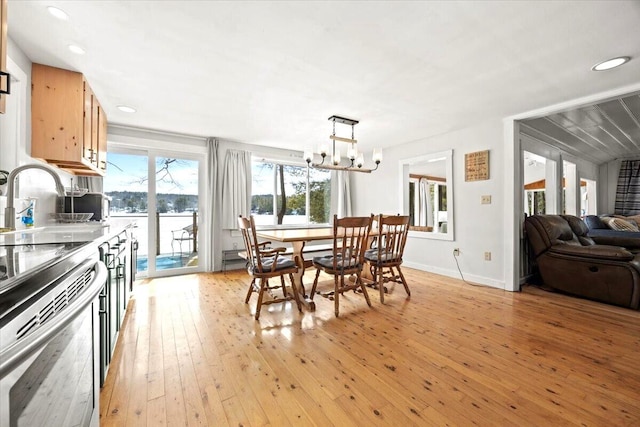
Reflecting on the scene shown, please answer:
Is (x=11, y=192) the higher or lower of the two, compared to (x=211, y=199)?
lower

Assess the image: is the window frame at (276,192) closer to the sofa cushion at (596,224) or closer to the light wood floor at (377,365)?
the light wood floor at (377,365)

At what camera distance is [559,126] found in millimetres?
3939

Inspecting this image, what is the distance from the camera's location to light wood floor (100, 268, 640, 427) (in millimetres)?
1375

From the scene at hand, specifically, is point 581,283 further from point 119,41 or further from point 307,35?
point 119,41

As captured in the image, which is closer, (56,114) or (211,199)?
(56,114)

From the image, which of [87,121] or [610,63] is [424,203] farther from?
[87,121]

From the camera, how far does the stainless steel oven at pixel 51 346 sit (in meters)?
0.51

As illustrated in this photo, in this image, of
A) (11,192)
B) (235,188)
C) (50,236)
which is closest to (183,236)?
(235,188)

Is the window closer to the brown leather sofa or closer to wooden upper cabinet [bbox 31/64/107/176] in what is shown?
wooden upper cabinet [bbox 31/64/107/176]

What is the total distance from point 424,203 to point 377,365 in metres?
5.32

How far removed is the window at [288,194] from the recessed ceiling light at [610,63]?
4332 millimetres

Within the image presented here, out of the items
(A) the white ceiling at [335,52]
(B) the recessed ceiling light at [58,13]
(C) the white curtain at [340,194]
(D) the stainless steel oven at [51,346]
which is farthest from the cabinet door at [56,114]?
(C) the white curtain at [340,194]

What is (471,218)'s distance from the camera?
3914 mm

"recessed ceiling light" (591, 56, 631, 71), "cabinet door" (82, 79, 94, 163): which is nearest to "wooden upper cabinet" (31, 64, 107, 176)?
"cabinet door" (82, 79, 94, 163)
